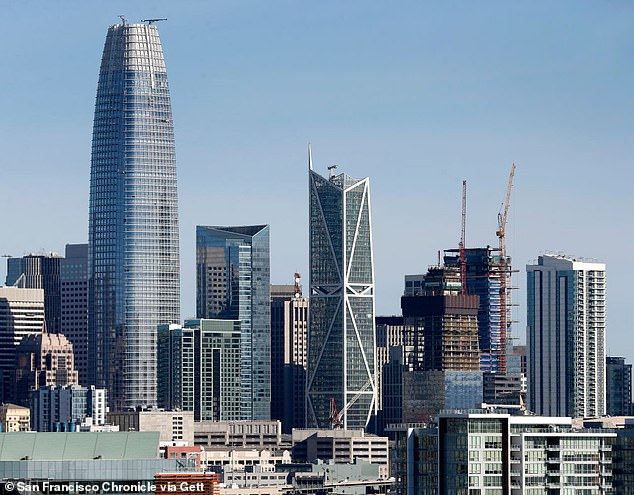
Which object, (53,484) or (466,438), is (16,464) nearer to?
(53,484)

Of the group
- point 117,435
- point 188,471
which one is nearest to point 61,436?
point 117,435

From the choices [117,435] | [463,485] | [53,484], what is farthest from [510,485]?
[53,484]

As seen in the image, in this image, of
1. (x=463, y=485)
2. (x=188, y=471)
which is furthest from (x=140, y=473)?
(x=463, y=485)

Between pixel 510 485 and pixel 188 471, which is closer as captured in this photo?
pixel 188 471

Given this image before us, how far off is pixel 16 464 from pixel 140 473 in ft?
26.3

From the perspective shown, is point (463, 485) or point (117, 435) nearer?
point (117, 435)

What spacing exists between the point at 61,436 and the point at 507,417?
73070 mm

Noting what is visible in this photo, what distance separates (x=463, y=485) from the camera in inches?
7717

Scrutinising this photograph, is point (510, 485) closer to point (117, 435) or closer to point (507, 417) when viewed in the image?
point (507, 417)

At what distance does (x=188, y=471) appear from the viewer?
125938 millimetres

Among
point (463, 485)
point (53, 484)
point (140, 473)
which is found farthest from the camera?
point (463, 485)

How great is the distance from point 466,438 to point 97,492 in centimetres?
7993

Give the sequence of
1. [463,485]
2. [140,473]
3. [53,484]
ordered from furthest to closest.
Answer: [463,485] < [140,473] < [53,484]

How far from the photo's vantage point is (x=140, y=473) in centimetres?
12875
